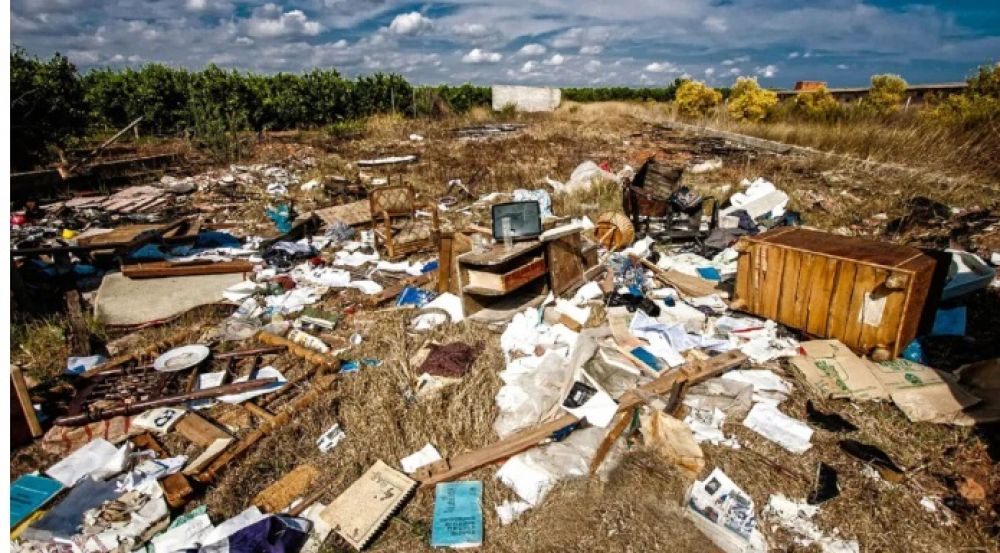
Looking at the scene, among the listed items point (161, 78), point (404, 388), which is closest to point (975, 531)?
point (404, 388)

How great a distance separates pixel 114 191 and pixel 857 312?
1234 centimetres

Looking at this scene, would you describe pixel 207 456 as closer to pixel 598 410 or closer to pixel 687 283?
pixel 598 410

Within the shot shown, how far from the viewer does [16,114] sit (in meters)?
8.56

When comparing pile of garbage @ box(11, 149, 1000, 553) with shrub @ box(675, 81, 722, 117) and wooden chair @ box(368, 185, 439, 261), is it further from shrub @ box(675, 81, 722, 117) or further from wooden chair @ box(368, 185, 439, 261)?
shrub @ box(675, 81, 722, 117)

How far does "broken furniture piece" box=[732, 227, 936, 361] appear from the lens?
331 cm

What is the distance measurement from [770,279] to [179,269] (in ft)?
21.0

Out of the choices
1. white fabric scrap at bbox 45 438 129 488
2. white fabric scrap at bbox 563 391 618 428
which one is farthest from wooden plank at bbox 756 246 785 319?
white fabric scrap at bbox 45 438 129 488

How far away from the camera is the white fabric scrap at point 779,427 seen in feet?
9.54

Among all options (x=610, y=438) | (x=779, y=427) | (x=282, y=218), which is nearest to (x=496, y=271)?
(x=610, y=438)

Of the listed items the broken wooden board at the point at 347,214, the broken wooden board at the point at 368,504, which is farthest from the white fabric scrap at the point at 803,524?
the broken wooden board at the point at 347,214

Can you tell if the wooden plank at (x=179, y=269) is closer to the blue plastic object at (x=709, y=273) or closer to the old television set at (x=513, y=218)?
the old television set at (x=513, y=218)

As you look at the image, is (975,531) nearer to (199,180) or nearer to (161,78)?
(199,180)

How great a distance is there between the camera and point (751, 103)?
61.0 feet

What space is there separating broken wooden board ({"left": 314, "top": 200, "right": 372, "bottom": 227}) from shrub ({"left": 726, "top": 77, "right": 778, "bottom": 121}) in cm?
1634
